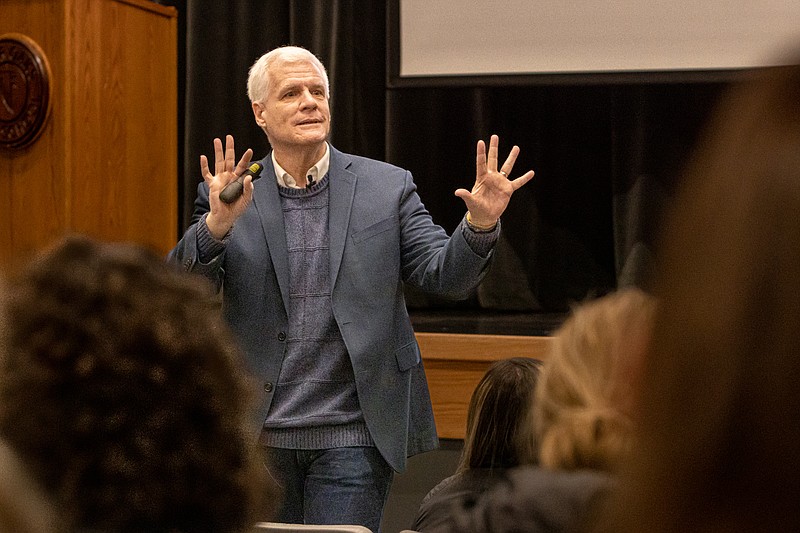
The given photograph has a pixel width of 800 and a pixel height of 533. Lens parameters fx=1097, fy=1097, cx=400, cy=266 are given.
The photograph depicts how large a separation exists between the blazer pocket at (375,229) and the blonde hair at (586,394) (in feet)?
5.16

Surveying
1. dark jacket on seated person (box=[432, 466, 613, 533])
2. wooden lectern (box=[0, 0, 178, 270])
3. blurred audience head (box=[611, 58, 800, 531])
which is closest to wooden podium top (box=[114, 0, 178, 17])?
wooden lectern (box=[0, 0, 178, 270])

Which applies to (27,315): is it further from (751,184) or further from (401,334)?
(401,334)

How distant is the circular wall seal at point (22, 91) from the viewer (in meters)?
4.06

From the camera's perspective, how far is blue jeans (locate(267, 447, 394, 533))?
2.45 metres

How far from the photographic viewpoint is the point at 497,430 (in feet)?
5.78

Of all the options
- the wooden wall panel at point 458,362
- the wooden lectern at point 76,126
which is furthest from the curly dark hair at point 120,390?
the wooden lectern at point 76,126

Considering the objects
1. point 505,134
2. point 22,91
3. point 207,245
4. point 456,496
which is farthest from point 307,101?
point 505,134

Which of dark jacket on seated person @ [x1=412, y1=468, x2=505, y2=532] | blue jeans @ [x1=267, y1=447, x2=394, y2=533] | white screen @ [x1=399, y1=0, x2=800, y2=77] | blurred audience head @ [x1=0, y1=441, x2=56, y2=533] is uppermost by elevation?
white screen @ [x1=399, y1=0, x2=800, y2=77]

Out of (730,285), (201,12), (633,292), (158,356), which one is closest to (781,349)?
(730,285)

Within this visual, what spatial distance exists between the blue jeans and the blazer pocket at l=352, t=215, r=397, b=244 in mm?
494

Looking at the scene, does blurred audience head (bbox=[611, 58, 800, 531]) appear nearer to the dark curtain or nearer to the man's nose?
the man's nose

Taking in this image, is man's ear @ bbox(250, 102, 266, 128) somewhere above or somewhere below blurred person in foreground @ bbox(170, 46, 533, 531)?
above

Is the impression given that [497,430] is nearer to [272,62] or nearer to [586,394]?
[586,394]

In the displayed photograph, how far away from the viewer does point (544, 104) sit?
16.0 ft
